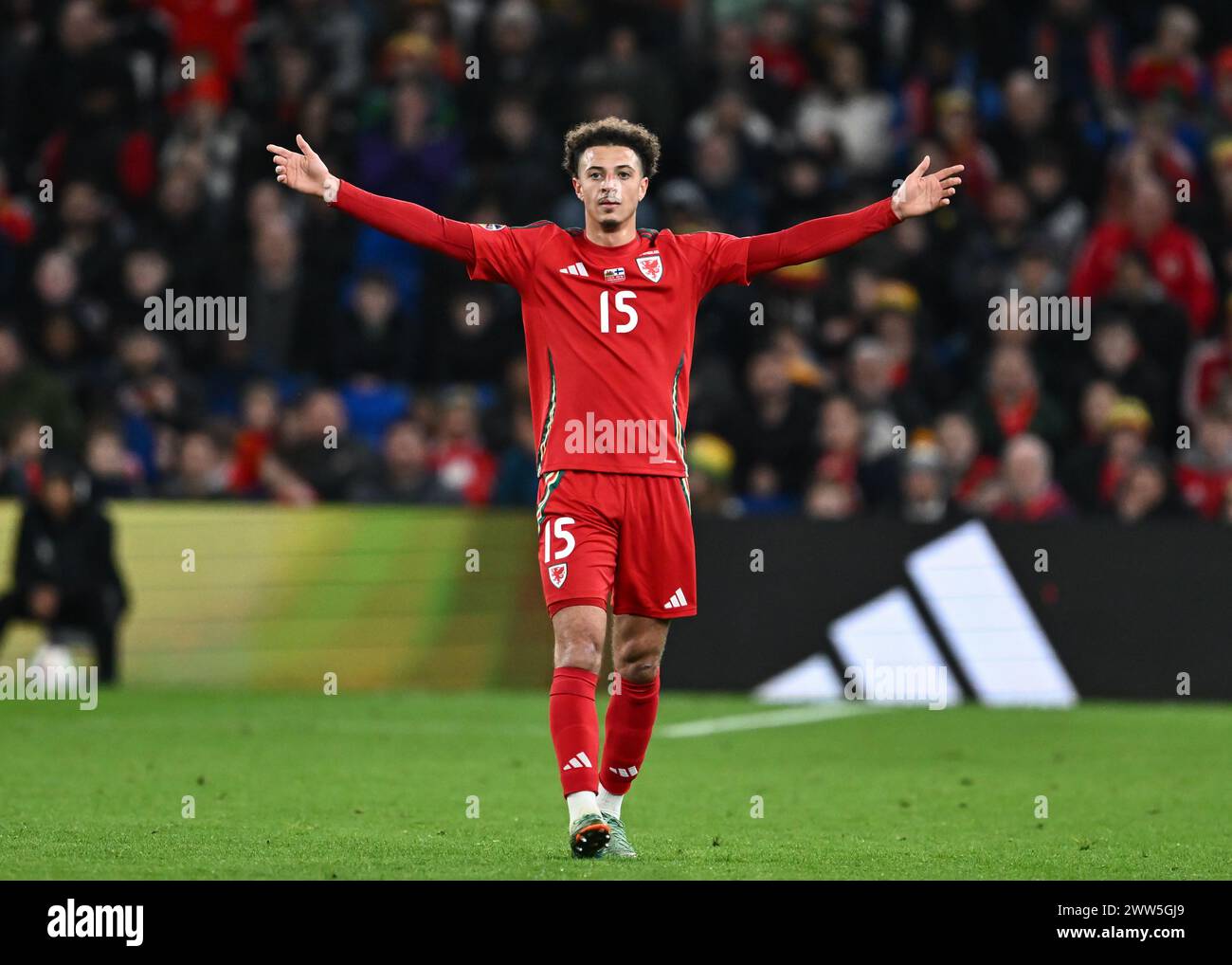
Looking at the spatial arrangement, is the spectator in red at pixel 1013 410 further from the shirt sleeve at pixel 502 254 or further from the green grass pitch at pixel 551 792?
the shirt sleeve at pixel 502 254

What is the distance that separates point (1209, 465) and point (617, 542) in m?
9.04

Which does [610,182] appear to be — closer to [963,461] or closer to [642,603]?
[642,603]

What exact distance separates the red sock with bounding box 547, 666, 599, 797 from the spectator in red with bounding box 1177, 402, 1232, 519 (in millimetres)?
8603

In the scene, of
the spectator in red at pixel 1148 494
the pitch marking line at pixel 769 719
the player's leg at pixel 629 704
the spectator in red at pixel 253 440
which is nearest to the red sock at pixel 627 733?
the player's leg at pixel 629 704

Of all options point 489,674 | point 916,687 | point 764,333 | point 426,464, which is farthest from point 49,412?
point 916,687

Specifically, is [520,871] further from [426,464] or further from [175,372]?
[175,372]

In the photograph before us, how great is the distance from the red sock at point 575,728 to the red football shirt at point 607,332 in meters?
0.74

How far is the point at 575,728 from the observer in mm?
7602

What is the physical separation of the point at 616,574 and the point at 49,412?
979 cm

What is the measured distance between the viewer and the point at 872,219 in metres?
8.05

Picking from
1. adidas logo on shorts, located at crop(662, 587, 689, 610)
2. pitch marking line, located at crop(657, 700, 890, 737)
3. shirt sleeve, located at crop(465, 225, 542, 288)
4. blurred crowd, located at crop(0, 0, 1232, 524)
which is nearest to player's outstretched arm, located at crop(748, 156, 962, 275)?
shirt sleeve, located at crop(465, 225, 542, 288)

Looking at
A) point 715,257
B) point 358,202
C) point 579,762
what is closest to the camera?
point 579,762

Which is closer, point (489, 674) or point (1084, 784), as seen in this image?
point (1084, 784)

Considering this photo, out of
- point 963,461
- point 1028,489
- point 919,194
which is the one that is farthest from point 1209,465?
point 919,194
